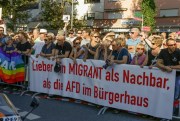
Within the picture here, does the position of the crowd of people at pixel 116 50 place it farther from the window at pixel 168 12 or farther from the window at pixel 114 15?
the window at pixel 114 15

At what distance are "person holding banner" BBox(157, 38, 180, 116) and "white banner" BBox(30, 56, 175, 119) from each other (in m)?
0.12

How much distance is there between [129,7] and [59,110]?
39.7 metres

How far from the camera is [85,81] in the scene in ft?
32.2

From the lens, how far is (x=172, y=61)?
823 centimetres

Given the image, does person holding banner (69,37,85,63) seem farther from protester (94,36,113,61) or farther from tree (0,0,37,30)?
tree (0,0,37,30)

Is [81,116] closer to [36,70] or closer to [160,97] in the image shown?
[160,97]

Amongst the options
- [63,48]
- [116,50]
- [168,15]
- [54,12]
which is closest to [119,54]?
[116,50]

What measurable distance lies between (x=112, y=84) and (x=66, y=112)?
128cm

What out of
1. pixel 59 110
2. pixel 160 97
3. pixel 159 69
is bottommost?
pixel 59 110

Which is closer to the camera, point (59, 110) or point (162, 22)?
point (59, 110)

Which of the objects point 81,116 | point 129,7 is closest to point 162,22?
point 129,7

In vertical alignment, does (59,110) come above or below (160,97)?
below

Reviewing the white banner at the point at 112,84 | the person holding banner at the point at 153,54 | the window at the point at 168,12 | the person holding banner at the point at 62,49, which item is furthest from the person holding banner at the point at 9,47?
the window at the point at 168,12

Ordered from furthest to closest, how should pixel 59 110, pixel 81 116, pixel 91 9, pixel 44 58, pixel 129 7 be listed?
1. pixel 91 9
2. pixel 129 7
3. pixel 44 58
4. pixel 59 110
5. pixel 81 116
